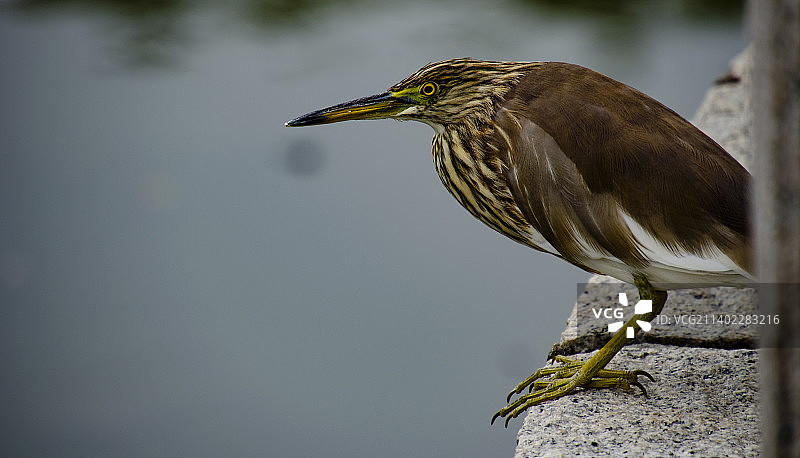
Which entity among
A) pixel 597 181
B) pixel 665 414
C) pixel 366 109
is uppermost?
pixel 366 109

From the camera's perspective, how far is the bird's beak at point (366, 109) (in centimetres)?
210

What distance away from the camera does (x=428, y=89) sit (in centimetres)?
205

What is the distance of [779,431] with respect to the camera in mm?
1126

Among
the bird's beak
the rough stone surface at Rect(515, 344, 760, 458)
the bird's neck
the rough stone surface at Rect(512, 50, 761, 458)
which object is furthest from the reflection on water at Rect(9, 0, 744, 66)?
the rough stone surface at Rect(515, 344, 760, 458)

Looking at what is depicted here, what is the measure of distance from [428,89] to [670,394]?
34.4 inches

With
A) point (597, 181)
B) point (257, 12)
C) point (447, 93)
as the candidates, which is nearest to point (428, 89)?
point (447, 93)

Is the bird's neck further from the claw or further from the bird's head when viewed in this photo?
the claw

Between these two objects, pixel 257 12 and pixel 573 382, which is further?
pixel 257 12

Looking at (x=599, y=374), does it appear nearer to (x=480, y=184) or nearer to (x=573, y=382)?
(x=573, y=382)

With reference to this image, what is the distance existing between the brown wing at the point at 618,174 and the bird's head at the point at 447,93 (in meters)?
0.14

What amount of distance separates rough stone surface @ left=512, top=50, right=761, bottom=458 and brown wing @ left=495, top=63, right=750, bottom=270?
335 mm

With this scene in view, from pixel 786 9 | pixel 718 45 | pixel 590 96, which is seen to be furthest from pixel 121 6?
pixel 786 9

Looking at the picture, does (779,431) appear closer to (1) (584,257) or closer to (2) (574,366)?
(1) (584,257)

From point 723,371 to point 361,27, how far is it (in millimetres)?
4376
